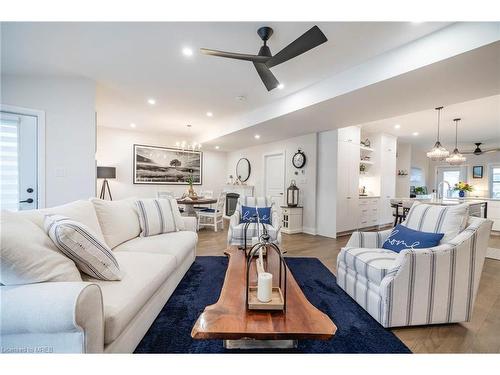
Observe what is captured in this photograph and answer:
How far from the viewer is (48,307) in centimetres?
87

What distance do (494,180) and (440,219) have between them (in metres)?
7.80

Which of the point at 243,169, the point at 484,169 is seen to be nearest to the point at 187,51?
the point at 243,169

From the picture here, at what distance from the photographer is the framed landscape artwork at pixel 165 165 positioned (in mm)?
5992

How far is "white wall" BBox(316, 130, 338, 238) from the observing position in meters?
4.48

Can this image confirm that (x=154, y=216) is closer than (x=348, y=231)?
Yes

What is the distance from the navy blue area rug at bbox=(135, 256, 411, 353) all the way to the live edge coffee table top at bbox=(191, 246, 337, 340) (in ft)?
1.36

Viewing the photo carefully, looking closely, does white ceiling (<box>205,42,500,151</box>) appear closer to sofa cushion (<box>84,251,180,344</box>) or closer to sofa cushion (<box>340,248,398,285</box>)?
sofa cushion (<box>340,248,398,285</box>)

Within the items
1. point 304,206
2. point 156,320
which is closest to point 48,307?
point 156,320

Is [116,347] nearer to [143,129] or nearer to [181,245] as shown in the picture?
[181,245]

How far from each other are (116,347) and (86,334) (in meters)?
0.29

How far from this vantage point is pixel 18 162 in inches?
106

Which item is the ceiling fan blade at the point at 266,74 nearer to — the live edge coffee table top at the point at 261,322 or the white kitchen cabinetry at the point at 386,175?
the live edge coffee table top at the point at 261,322

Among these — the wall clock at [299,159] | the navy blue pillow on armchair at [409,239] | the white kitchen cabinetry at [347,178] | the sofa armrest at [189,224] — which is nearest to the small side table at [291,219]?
the white kitchen cabinetry at [347,178]

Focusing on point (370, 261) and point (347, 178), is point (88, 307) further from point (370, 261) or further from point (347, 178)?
point (347, 178)
